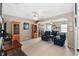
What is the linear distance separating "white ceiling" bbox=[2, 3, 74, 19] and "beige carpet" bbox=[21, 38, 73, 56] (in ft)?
1.90

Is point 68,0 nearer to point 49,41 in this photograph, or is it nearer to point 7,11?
point 49,41

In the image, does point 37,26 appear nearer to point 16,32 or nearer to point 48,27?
point 48,27

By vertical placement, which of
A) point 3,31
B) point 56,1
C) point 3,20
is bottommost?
point 3,31

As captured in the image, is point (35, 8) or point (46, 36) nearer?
point (35, 8)

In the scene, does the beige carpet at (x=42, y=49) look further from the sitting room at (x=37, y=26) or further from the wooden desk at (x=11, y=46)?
the wooden desk at (x=11, y=46)

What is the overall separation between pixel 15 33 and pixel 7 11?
1.47 feet

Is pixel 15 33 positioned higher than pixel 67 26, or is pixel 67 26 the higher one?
pixel 67 26

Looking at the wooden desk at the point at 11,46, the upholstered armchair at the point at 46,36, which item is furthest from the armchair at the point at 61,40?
the wooden desk at the point at 11,46

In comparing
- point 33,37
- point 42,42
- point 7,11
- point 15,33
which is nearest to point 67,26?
point 42,42

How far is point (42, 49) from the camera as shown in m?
1.63

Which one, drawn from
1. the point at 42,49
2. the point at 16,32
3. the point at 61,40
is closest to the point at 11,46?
the point at 16,32

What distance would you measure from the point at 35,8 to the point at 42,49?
82 centimetres

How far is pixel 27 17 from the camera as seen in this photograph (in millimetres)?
1639

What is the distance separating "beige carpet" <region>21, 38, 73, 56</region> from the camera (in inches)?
62.0
